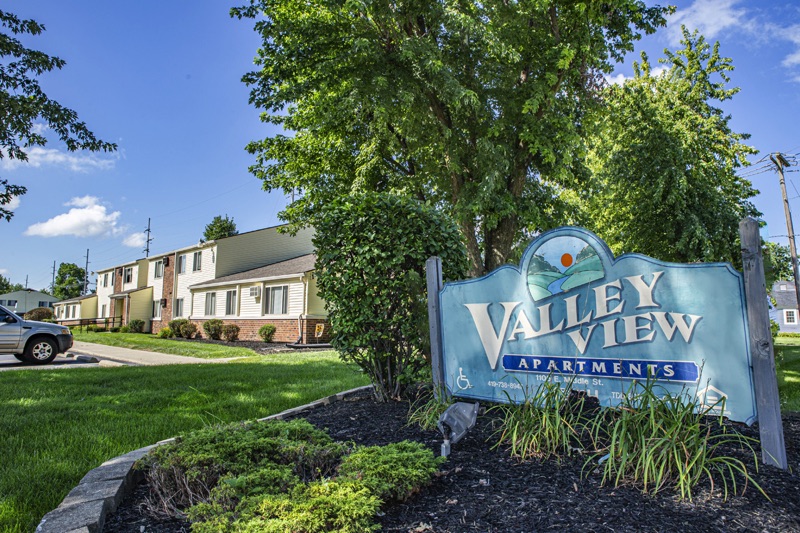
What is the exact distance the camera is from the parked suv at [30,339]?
40.2 ft

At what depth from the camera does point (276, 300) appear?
21.7 m

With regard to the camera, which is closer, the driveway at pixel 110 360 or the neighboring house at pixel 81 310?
the driveway at pixel 110 360

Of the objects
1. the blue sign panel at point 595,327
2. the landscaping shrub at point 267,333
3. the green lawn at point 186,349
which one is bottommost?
the green lawn at point 186,349

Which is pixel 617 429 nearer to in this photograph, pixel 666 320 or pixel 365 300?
pixel 666 320

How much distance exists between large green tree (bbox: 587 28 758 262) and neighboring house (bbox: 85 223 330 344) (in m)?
11.5

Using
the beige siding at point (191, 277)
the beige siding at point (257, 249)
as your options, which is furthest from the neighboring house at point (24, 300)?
the beige siding at point (257, 249)

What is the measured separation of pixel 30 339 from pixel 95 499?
12.7m

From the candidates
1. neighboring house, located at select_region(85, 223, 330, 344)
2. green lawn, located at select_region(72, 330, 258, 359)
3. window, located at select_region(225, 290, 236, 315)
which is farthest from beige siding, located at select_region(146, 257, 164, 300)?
green lawn, located at select_region(72, 330, 258, 359)

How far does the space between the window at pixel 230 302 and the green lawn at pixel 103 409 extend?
14099 millimetres

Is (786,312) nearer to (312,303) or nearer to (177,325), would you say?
(312,303)

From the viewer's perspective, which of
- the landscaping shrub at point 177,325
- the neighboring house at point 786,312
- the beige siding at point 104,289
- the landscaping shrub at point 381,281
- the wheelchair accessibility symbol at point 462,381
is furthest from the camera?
the neighboring house at point 786,312

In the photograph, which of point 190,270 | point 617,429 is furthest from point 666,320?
point 190,270

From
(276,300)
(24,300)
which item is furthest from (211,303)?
(24,300)

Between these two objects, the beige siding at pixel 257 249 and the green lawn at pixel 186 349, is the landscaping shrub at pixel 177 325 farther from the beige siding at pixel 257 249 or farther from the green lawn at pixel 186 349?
the green lawn at pixel 186 349
